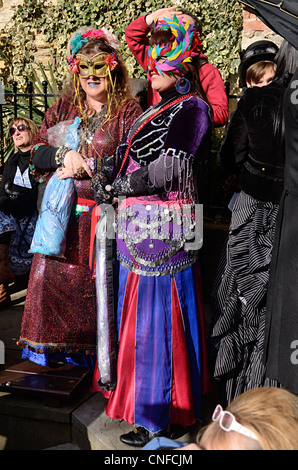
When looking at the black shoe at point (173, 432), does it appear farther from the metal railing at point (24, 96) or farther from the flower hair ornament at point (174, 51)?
the metal railing at point (24, 96)

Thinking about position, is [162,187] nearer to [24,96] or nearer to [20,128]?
[20,128]

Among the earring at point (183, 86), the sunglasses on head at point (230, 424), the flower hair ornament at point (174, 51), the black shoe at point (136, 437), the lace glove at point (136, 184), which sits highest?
the flower hair ornament at point (174, 51)

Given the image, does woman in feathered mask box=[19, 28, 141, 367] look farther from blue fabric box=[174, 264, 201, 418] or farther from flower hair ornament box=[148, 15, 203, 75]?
blue fabric box=[174, 264, 201, 418]

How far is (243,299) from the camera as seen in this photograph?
2754 millimetres

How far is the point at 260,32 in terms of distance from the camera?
5.35m

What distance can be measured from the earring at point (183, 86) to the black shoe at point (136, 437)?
1704mm

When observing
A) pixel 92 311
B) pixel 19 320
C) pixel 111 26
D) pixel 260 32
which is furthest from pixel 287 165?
pixel 111 26

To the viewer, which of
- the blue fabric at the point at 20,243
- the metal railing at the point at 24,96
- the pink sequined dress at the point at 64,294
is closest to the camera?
the pink sequined dress at the point at 64,294

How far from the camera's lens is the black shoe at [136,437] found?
2.54 meters

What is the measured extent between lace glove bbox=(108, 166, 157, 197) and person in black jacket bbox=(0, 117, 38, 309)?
219 centimetres

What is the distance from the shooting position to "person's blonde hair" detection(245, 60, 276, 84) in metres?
2.85

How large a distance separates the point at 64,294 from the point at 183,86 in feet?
4.75

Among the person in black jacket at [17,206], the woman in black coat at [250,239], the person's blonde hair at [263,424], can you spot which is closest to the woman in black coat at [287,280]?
the woman in black coat at [250,239]

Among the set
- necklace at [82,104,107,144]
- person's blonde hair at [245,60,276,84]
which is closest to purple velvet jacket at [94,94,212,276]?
necklace at [82,104,107,144]
